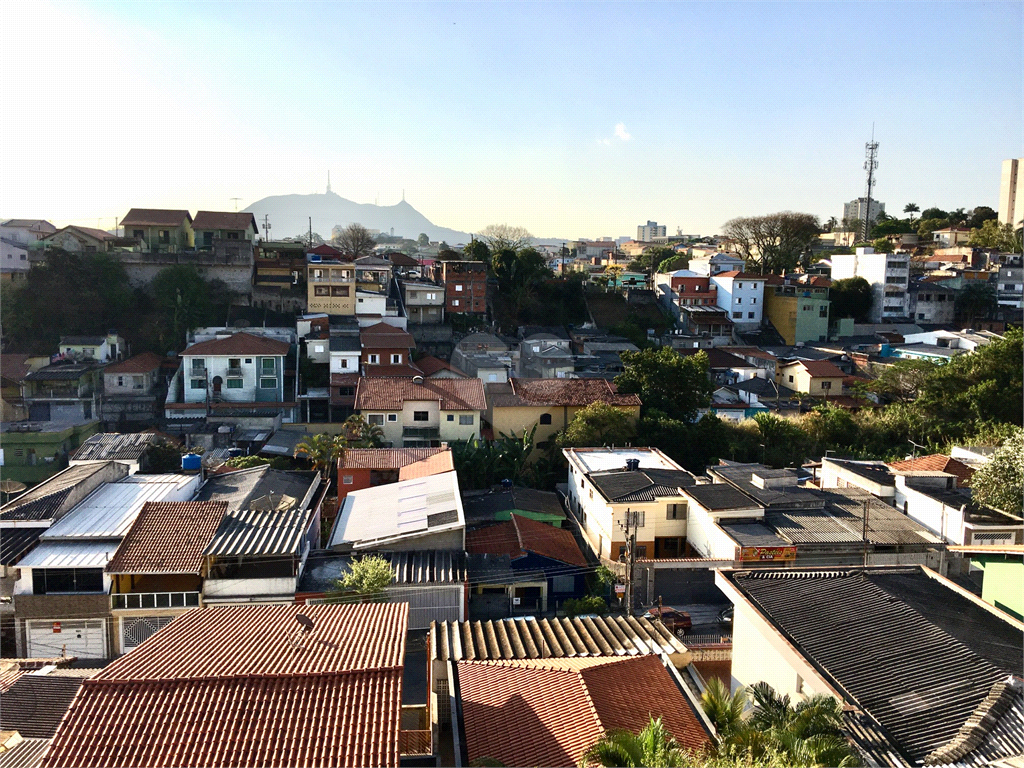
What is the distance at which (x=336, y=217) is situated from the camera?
168 meters

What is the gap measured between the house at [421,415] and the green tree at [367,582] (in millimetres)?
9491

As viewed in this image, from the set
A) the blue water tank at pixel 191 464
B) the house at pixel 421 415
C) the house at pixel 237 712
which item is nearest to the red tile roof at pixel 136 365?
the house at pixel 421 415

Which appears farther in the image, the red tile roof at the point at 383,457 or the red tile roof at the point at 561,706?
the red tile roof at the point at 383,457

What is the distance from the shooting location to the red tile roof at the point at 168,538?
34.5 feet

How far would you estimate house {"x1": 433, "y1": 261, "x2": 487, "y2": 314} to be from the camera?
31.8 metres

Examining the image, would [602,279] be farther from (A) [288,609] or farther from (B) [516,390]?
(A) [288,609]

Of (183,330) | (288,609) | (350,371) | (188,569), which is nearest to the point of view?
(288,609)

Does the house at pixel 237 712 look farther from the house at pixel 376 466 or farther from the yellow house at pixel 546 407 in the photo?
the yellow house at pixel 546 407

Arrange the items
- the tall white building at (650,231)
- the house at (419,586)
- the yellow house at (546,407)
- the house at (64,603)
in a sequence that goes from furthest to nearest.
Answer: the tall white building at (650,231)
the yellow house at (546,407)
the house at (419,586)
the house at (64,603)

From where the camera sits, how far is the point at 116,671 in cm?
545

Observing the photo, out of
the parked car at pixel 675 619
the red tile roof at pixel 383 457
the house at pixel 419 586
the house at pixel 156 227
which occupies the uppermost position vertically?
the house at pixel 156 227

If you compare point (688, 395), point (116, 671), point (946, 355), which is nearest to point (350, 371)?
point (688, 395)

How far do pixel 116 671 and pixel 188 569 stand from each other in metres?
5.32

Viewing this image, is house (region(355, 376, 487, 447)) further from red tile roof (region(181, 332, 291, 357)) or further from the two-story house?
the two-story house
